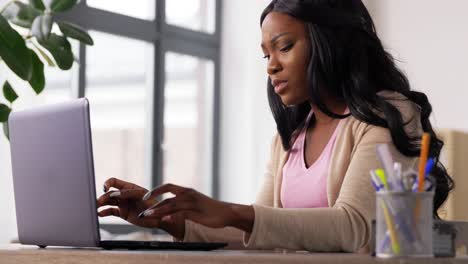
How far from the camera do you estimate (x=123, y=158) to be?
540 cm

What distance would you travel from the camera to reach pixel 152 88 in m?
5.43

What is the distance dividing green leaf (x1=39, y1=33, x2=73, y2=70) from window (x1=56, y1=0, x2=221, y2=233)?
1906 mm

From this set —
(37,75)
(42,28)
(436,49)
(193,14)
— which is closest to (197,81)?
(193,14)

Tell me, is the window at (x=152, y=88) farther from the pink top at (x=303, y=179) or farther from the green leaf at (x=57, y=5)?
the pink top at (x=303, y=179)

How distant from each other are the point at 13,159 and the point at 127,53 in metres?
3.70

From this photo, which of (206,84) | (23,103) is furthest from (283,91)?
(206,84)

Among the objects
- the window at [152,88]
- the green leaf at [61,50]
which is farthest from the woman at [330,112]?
the window at [152,88]

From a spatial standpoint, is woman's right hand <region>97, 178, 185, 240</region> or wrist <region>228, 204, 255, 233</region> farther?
woman's right hand <region>97, 178, 185, 240</region>

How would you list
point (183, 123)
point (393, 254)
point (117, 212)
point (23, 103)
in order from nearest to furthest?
point (393, 254)
point (117, 212)
point (23, 103)
point (183, 123)

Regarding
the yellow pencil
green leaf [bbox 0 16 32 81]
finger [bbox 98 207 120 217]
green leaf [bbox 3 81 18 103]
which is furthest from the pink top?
green leaf [bbox 3 81 18 103]

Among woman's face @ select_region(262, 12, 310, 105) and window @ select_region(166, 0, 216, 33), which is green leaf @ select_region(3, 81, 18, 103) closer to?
woman's face @ select_region(262, 12, 310, 105)

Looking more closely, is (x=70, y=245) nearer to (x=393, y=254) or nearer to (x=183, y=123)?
(x=393, y=254)

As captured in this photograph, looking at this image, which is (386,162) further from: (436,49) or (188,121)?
(188,121)

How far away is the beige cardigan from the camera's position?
1517 millimetres
